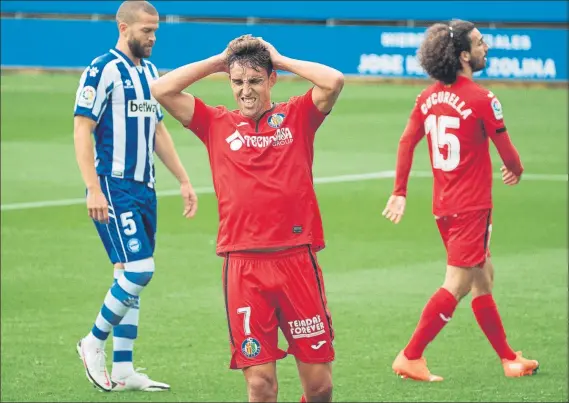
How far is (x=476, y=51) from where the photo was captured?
9039mm

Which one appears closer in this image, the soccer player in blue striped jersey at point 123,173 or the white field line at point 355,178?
the soccer player in blue striped jersey at point 123,173

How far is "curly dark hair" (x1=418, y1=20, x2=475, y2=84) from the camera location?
8.90 meters

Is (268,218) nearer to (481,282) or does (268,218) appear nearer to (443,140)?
(443,140)

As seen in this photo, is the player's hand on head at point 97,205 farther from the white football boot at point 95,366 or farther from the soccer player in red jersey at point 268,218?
the soccer player in red jersey at point 268,218

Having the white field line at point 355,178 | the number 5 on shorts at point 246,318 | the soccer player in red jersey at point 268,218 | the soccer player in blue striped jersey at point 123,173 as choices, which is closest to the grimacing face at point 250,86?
the soccer player in red jersey at point 268,218

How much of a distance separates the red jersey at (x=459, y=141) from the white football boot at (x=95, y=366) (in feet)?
7.58

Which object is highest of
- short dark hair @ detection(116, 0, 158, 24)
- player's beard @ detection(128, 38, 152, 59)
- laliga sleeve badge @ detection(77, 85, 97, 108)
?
short dark hair @ detection(116, 0, 158, 24)

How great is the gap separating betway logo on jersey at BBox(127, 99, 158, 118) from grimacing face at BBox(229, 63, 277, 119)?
8.16ft

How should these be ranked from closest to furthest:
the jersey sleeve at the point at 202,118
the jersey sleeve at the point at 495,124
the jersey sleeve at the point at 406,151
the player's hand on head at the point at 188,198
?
the jersey sleeve at the point at 202,118 < the jersey sleeve at the point at 495,124 < the jersey sleeve at the point at 406,151 < the player's hand on head at the point at 188,198

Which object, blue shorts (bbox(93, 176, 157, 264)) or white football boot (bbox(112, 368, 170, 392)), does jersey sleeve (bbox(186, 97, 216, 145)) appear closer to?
blue shorts (bbox(93, 176, 157, 264))

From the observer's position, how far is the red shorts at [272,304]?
6.71m

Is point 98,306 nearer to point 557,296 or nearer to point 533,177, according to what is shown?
point 557,296

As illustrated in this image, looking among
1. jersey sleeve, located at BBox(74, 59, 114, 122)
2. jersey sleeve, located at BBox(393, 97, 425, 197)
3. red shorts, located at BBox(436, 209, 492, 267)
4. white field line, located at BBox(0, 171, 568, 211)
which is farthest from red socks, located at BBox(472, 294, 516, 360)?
white field line, located at BBox(0, 171, 568, 211)

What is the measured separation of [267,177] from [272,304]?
646mm
